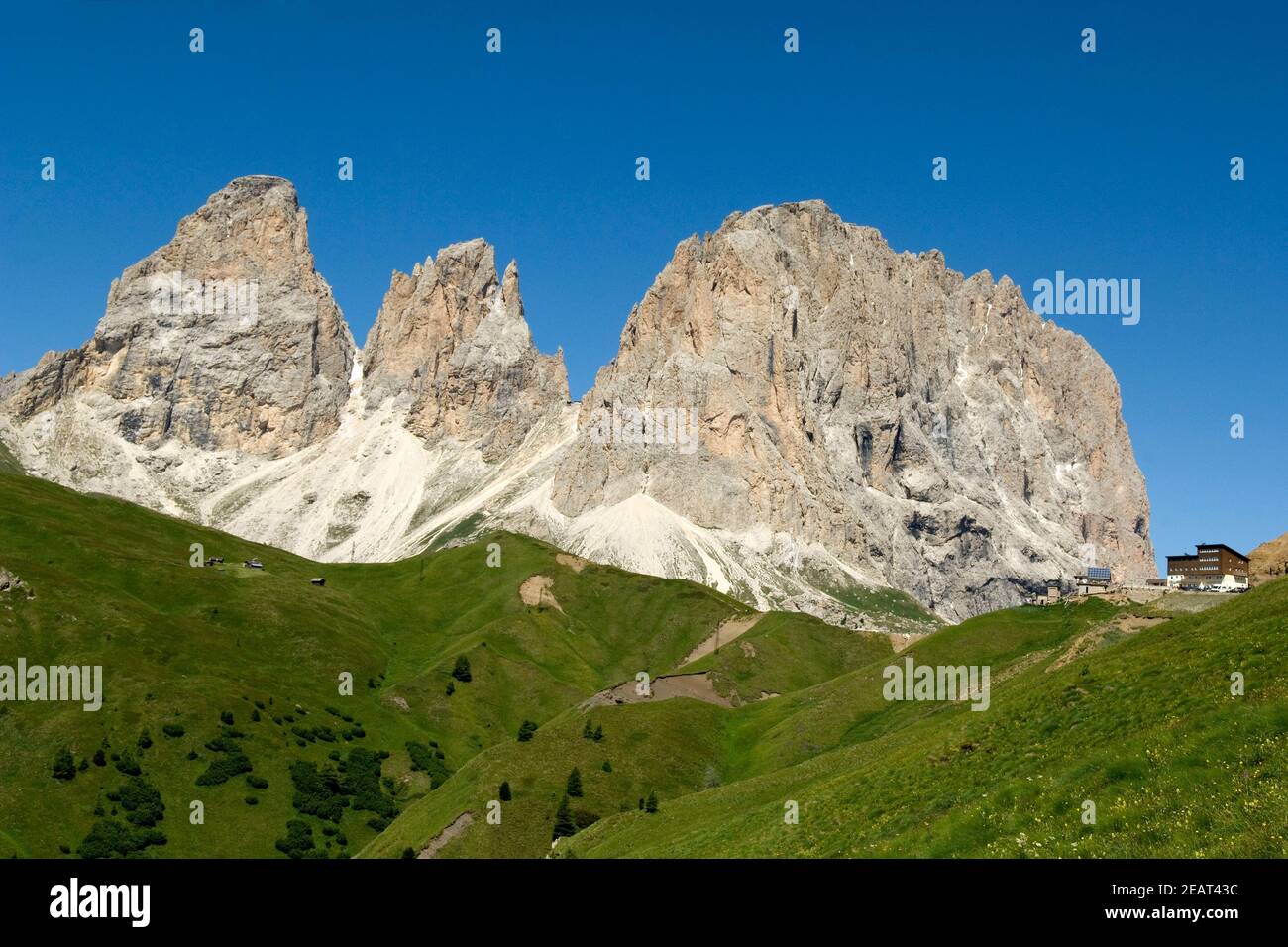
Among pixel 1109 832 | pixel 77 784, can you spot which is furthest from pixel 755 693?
pixel 1109 832

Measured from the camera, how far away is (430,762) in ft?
513

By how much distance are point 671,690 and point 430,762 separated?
105 feet

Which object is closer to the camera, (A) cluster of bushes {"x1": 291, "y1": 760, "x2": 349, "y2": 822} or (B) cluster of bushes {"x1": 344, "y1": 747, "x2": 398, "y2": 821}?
(A) cluster of bushes {"x1": 291, "y1": 760, "x2": 349, "y2": 822}

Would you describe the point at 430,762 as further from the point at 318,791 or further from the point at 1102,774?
the point at 1102,774

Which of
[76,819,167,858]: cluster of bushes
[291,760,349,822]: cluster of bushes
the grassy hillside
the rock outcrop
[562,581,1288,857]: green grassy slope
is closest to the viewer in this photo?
[562,581,1288,857]: green grassy slope

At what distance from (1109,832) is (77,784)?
115059 mm

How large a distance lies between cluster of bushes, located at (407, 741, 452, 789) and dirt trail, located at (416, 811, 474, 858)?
47.6 meters

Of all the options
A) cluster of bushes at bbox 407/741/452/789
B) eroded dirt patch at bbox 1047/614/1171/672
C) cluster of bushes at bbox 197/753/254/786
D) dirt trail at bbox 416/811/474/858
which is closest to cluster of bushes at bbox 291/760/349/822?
cluster of bushes at bbox 197/753/254/786

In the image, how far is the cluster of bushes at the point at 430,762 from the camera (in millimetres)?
152875

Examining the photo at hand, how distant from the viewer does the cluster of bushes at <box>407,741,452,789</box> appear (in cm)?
15288

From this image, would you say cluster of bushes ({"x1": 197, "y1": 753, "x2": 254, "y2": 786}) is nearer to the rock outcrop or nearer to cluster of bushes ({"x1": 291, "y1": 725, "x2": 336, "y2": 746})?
cluster of bushes ({"x1": 291, "y1": 725, "x2": 336, "y2": 746})

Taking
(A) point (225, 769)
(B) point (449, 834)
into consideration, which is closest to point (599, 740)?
(B) point (449, 834)
